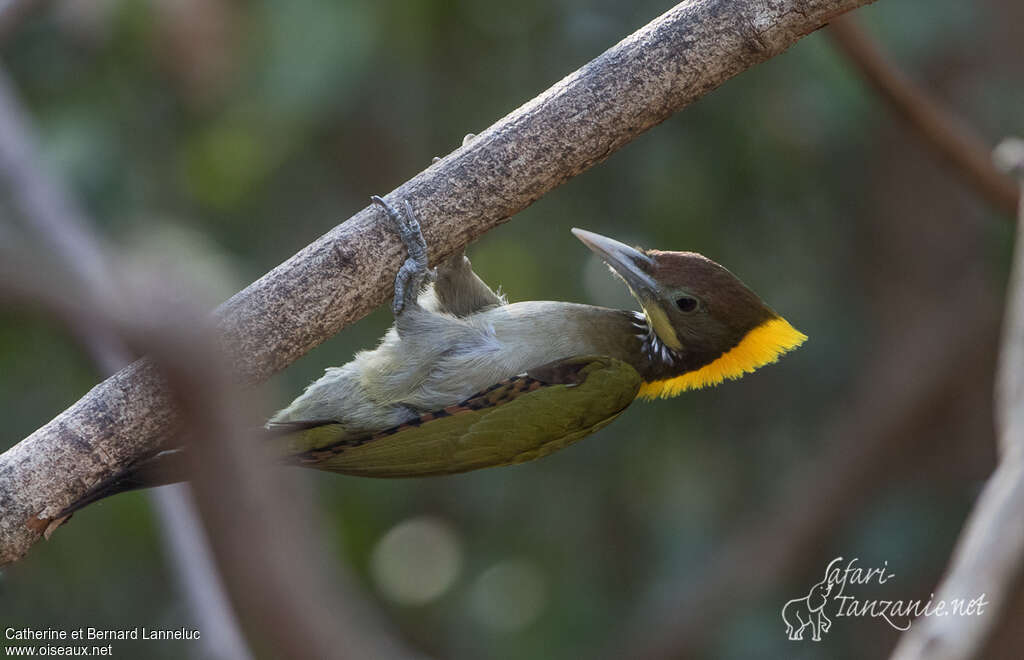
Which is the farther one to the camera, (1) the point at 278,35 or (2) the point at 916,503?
(2) the point at 916,503

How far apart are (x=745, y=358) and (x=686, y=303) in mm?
252

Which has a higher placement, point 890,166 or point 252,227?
point 252,227

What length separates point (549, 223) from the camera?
5082 millimetres

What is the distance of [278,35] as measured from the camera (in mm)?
4051

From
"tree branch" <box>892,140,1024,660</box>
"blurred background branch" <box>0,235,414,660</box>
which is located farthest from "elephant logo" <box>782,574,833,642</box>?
"blurred background branch" <box>0,235,414,660</box>


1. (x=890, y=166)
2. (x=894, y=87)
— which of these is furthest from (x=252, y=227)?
(x=890, y=166)

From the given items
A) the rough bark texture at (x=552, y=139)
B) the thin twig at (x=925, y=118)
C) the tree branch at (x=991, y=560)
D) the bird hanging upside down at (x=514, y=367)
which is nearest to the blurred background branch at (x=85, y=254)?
the bird hanging upside down at (x=514, y=367)

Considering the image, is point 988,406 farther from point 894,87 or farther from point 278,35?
point 278,35

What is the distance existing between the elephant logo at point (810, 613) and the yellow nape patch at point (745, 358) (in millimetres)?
1962

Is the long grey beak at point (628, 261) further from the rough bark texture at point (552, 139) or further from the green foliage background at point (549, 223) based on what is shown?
the green foliage background at point (549, 223)

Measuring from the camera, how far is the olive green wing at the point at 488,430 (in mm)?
2918

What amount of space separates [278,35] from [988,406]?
3.97 metres

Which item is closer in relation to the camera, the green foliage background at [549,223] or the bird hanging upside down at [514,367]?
the bird hanging upside down at [514,367]

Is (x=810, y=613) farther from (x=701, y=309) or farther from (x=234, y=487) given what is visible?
(x=234, y=487)
